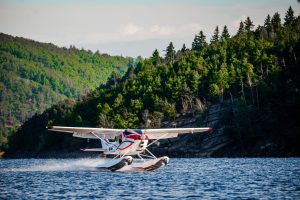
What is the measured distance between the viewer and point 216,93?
10181 cm

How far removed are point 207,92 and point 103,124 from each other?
21077 mm

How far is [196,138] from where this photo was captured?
87500 millimetres

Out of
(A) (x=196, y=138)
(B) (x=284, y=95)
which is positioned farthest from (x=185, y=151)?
(B) (x=284, y=95)

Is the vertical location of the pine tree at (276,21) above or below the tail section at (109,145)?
above

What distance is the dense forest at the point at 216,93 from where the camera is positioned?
8288 cm

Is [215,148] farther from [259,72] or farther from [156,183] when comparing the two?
[156,183]

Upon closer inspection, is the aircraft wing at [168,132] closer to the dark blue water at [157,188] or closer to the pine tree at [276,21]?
the dark blue water at [157,188]

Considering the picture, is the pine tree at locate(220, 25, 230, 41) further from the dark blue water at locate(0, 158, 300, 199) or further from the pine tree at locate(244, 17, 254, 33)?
the dark blue water at locate(0, 158, 300, 199)

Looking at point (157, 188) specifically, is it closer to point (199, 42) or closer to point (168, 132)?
point (168, 132)

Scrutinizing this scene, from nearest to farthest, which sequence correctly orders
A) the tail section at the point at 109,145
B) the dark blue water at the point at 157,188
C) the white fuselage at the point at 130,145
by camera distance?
the dark blue water at the point at 157,188, the white fuselage at the point at 130,145, the tail section at the point at 109,145

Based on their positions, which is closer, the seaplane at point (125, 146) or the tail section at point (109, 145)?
the seaplane at point (125, 146)

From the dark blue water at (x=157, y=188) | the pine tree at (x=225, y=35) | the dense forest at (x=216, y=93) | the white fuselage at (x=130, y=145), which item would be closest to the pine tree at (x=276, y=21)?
→ the dense forest at (x=216, y=93)

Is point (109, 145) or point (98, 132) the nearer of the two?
point (109, 145)

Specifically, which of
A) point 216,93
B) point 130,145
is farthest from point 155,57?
point 130,145
